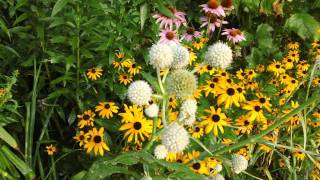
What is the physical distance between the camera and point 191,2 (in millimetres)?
3713

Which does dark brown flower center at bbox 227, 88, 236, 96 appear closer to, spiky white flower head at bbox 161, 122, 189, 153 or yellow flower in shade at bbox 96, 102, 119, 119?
yellow flower in shade at bbox 96, 102, 119, 119

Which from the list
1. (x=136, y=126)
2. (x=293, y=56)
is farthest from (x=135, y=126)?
(x=293, y=56)

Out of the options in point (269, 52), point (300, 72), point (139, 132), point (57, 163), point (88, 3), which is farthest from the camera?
point (269, 52)

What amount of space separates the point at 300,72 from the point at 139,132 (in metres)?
1.40

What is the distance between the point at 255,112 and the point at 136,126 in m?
0.66

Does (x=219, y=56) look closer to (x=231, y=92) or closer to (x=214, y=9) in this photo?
(x=231, y=92)

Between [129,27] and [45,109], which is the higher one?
[129,27]

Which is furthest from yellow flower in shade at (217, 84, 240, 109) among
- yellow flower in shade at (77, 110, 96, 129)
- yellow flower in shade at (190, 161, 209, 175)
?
yellow flower in shade at (77, 110, 96, 129)

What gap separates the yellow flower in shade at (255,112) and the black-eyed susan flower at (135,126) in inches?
21.6

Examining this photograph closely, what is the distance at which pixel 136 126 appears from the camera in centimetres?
199

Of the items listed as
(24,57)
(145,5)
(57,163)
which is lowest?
(57,163)

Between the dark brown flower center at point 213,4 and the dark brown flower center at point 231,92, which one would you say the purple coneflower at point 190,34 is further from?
the dark brown flower center at point 231,92

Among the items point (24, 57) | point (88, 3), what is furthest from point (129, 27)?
point (24, 57)

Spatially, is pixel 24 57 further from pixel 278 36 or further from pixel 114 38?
pixel 278 36
